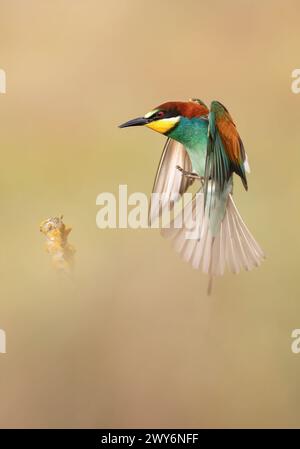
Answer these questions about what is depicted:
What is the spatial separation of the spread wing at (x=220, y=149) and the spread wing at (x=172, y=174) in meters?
0.15

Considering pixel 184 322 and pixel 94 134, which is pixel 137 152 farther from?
pixel 184 322

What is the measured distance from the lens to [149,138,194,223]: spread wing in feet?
8.54

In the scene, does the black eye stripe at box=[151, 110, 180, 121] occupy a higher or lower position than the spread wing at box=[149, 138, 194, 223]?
higher

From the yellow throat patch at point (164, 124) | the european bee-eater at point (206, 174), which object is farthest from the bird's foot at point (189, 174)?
the yellow throat patch at point (164, 124)

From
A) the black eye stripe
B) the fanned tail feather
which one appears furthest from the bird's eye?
the fanned tail feather

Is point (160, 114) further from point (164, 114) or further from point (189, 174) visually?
point (189, 174)

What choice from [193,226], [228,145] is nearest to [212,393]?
[193,226]

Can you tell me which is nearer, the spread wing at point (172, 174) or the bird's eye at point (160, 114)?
the bird's eye at point (160, 114)

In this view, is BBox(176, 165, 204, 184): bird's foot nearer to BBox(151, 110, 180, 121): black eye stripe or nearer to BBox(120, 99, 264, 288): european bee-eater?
BBox(120, 99, 264, 288): european bee-eater

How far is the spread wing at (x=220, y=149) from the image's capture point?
2391 mm

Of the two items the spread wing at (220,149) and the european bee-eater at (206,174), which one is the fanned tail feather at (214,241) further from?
the spread wing at (220,149)

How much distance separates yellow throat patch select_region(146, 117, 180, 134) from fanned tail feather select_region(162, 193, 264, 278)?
0.90 feet

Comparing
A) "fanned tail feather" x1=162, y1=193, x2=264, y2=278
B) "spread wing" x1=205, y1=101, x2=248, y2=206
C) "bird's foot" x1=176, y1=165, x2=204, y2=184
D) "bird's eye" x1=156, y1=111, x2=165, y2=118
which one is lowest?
"fanned tail feather" x1=162, y1=193, x2=264, y2=278

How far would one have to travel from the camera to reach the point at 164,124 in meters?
2.41
